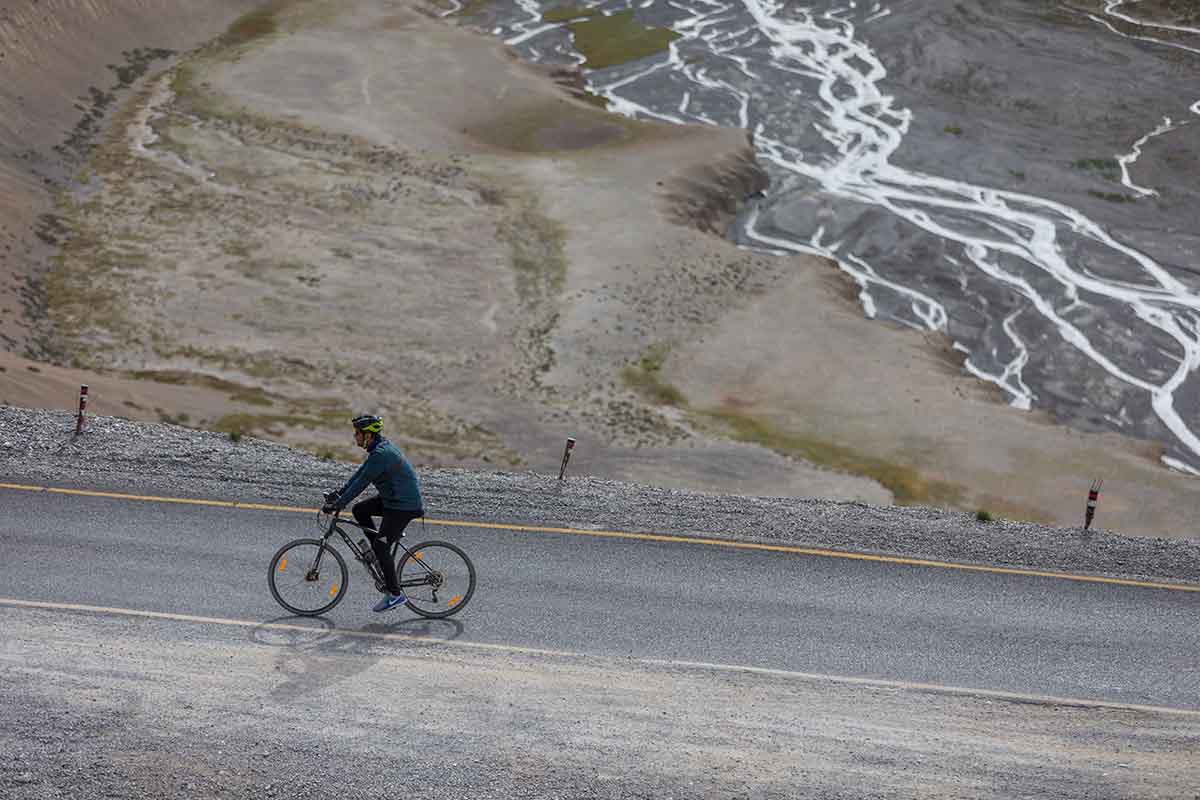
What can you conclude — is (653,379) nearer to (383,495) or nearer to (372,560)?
(372,560)

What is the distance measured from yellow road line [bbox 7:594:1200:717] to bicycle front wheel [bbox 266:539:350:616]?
0.31 m

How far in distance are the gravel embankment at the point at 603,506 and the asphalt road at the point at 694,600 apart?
1.99ft

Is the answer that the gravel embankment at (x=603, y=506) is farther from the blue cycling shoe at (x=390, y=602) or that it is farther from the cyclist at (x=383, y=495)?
the cyclist at (x=383, y=495)

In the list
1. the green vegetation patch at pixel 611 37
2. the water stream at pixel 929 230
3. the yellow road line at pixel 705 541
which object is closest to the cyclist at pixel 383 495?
the yellow road line at pixel 705 541

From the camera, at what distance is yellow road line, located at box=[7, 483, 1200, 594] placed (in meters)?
18.1

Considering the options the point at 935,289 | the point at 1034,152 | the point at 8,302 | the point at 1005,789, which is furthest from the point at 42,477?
the point at 1034,152

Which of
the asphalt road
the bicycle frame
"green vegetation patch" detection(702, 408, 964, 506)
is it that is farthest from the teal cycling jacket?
"green vegetation patch" detection(702, 408, 964, 506)

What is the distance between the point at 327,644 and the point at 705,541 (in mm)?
6292

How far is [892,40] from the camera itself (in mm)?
80312

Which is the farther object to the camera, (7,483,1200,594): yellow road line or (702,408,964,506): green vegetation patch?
(702,408,964,506): green vegetation patch

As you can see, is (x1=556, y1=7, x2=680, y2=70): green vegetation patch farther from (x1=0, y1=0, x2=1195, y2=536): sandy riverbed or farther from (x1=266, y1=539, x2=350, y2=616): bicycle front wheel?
(x1=266, y1=539, x2=350, y2=616): bicycle front wheel

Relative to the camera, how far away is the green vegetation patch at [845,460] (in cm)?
3397

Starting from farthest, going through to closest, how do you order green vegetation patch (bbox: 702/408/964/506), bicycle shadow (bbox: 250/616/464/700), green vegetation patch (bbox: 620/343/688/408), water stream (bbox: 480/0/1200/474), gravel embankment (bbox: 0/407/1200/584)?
water stream (bbox: 480/0/1200/474) < green vegetation patch (bbox: 620/343/688/408) < green vegetation patch (bbox: 702/408/964/506) < gravel embankment (bbox: 0/407/1200/584) < bicycle shadow (bbox: 250/616/464/700)

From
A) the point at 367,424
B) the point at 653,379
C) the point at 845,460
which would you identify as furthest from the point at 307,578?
the point at 653,379
